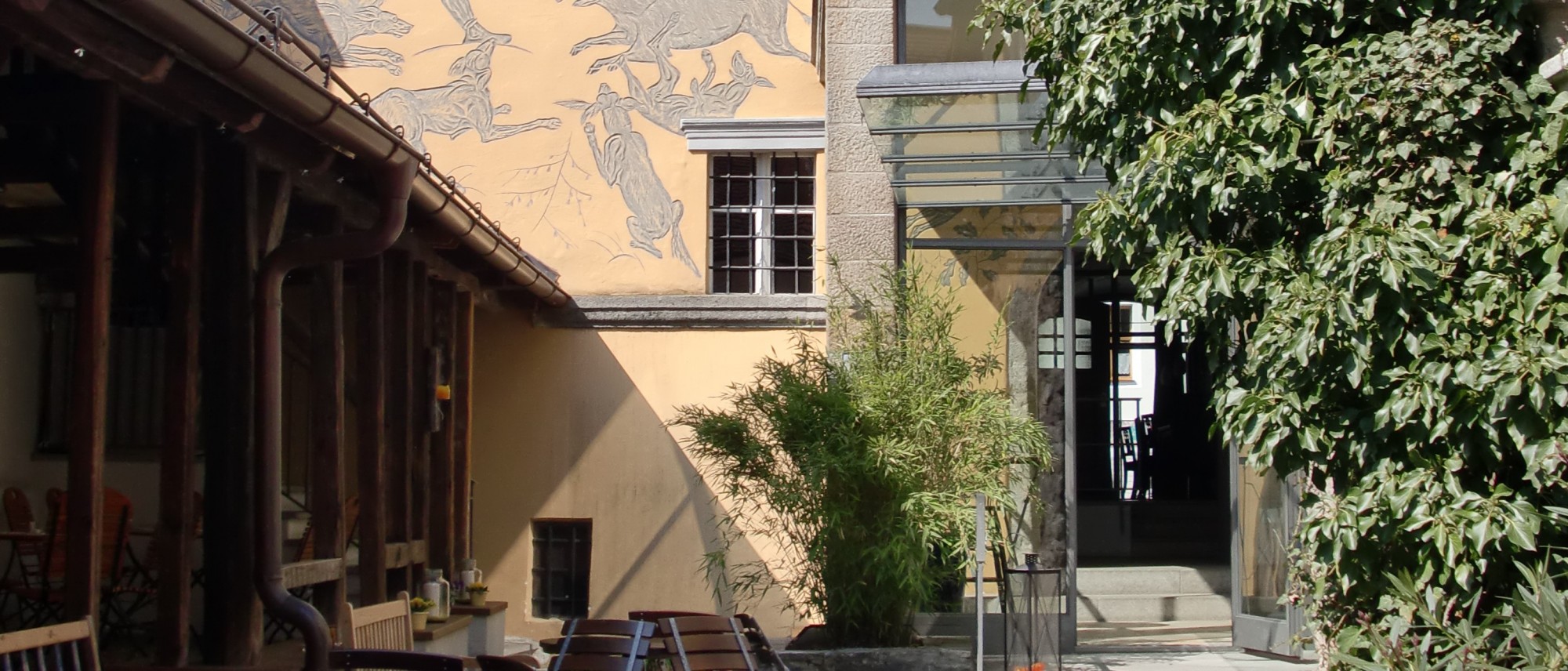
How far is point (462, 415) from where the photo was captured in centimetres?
1112

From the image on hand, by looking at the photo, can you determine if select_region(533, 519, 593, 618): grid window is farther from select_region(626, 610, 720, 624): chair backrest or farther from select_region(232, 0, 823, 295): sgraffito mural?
select_region(626, 610, 720, 624): chair backrest

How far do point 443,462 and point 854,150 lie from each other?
384 cm

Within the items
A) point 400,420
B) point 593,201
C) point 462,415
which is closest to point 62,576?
point 400,420

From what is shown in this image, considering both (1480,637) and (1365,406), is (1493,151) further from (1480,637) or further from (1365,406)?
(1480,637)

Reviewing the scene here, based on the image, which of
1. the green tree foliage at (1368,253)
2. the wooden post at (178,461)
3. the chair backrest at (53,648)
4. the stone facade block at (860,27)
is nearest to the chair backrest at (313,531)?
the wooden post at (178,461)

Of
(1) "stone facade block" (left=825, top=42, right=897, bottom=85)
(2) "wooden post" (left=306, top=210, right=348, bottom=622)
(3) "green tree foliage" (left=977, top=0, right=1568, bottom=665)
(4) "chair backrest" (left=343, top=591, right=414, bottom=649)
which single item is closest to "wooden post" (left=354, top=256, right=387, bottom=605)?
(2) "wooden post" (left=306, top=210, right=348, bottom=622)

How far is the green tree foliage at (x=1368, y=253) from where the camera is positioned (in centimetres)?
503

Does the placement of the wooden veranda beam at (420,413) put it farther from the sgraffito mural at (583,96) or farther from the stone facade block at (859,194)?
the stone facade block at (859,194)

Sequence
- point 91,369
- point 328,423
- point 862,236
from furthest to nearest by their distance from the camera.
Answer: point 862,236 → point 328,423 → point 91,369

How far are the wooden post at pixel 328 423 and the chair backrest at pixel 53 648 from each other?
2144 mm

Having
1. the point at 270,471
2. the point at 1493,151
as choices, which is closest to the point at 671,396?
the point at 270,471

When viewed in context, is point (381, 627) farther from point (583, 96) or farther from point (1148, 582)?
point (1148, 582)

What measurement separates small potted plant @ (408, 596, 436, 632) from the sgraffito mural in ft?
13.5

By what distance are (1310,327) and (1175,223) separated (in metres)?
0.84
